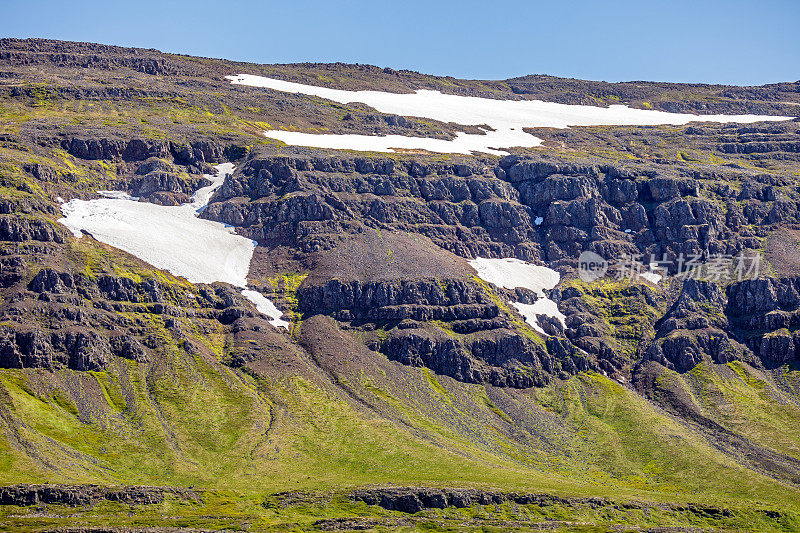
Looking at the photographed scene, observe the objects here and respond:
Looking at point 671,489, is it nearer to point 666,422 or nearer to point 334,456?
point 666,422

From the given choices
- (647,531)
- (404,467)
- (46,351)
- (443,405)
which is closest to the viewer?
(647,531)

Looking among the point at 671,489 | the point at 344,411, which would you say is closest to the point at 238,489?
the point at 344,411

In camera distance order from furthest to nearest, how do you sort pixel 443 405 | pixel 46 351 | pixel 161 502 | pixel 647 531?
pixel 443 405, pixel 46 351, pixel 647 531, pixel 161 502

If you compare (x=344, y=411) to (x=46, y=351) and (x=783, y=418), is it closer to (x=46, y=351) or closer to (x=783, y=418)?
(x=46, y=351)

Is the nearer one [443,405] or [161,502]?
[161,502]

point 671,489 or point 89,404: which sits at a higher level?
point 89,404

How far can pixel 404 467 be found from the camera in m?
156

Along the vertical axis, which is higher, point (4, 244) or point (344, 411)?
point (4, 244)

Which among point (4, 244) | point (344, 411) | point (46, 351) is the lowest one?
point (344, 411)

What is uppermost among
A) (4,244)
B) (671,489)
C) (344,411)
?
(4,244)

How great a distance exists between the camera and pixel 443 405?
190 meters

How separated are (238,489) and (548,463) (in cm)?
7310

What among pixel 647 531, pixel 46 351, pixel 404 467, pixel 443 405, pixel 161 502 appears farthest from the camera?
pixel 443 405

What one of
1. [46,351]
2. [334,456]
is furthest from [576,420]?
[46,351]
